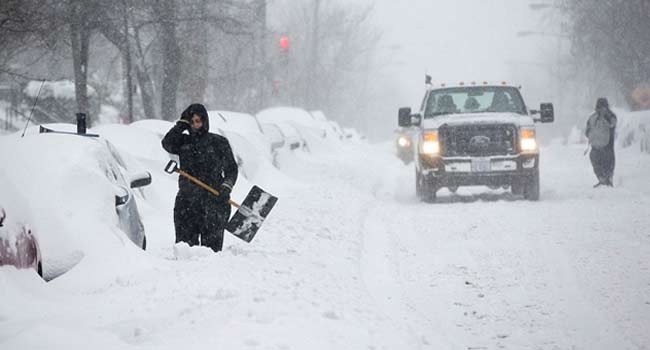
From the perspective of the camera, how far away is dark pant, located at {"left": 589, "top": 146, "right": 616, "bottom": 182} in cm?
1627

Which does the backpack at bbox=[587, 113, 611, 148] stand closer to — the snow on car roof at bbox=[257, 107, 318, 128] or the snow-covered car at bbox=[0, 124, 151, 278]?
the snow on car roof at bbox=[257, 107, 318, 128]

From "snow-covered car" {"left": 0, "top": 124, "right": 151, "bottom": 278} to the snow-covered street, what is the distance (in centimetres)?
22

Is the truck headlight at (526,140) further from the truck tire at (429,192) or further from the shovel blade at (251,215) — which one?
the shovel blade at (251,215)

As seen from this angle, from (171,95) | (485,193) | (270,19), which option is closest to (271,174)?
(485,193)

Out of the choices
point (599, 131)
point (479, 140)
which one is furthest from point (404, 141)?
point (479, 140)

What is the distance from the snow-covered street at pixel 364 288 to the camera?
5207 millimetres

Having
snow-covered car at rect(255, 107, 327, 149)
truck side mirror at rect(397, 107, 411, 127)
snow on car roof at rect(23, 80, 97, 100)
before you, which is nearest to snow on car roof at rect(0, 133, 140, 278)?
truck side mirror at rect(397, 107, 411, 127)

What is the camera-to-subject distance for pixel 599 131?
16.4 m

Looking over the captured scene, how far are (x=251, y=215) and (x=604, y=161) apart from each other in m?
10.1

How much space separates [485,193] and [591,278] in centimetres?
888

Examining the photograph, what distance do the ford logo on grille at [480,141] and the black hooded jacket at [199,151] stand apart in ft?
22.3

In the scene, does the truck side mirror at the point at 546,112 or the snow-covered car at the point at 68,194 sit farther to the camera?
the truck side mirror at the point at 546,112

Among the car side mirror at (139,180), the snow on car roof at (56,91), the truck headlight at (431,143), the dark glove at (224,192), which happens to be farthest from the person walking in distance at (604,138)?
the snow on car roof at (56,91)

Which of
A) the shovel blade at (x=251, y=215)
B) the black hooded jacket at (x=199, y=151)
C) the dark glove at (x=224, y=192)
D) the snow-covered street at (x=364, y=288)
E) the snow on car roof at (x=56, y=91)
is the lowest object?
the snow-covered street at (x=364, y=288)
